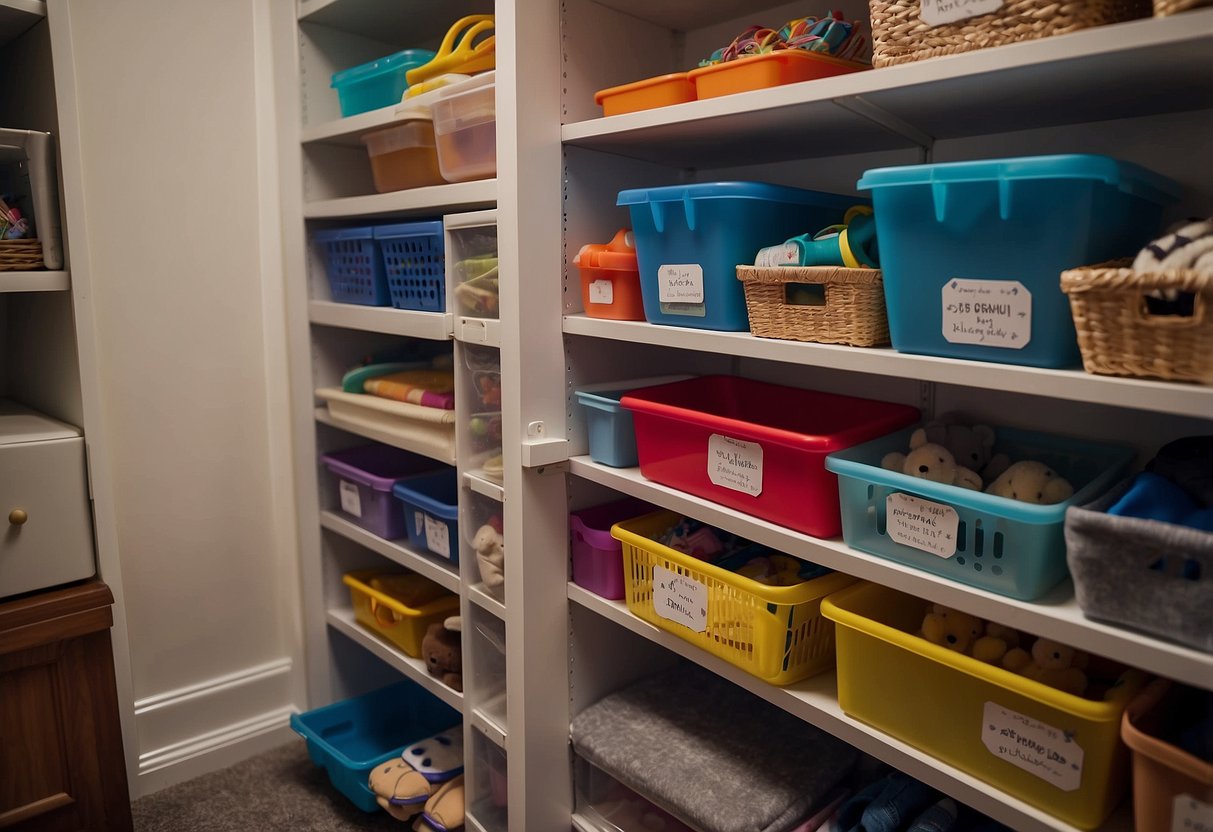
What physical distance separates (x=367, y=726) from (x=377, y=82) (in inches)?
64.2

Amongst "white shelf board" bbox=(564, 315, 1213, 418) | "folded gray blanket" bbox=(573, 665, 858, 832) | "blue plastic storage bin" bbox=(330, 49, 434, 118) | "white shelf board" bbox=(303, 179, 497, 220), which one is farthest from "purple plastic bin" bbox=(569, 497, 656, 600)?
"blue plastic storage bin" bbox=(330, 49, 434, 118)

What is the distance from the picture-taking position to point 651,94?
135 centimetres

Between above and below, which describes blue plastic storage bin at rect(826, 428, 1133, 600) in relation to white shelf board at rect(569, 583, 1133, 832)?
above

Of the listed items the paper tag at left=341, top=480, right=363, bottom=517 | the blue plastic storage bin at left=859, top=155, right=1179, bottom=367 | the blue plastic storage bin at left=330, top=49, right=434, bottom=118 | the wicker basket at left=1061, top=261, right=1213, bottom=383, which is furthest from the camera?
the paper tag at left=341, top=480, right=363, bottom=517

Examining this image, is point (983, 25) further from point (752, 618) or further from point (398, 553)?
point (398, 553)

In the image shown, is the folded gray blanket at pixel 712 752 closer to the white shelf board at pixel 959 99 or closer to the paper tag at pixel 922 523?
the paper tag at pixel 922 523

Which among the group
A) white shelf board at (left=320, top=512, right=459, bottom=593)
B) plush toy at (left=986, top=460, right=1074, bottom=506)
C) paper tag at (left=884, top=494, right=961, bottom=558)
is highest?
plush toy at (left=986, top=460, right=1074, bottom=506)

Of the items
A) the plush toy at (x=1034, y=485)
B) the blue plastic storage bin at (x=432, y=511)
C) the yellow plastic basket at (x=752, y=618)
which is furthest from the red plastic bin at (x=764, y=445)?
the blue plastic storage bin at (x=432, y=511)

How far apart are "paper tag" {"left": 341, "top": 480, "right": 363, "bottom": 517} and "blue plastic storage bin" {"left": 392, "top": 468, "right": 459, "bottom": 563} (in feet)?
0.52

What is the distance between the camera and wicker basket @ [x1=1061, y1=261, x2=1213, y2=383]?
789 mm

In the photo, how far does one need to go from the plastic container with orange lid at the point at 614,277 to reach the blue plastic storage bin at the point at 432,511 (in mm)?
593

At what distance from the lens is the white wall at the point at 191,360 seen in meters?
1.95

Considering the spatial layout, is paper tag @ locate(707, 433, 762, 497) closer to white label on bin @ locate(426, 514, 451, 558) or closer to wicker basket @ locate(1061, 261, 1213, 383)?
wicker basket @ locate(1061, 261, 1213, 383)

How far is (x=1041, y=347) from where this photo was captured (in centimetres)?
94
